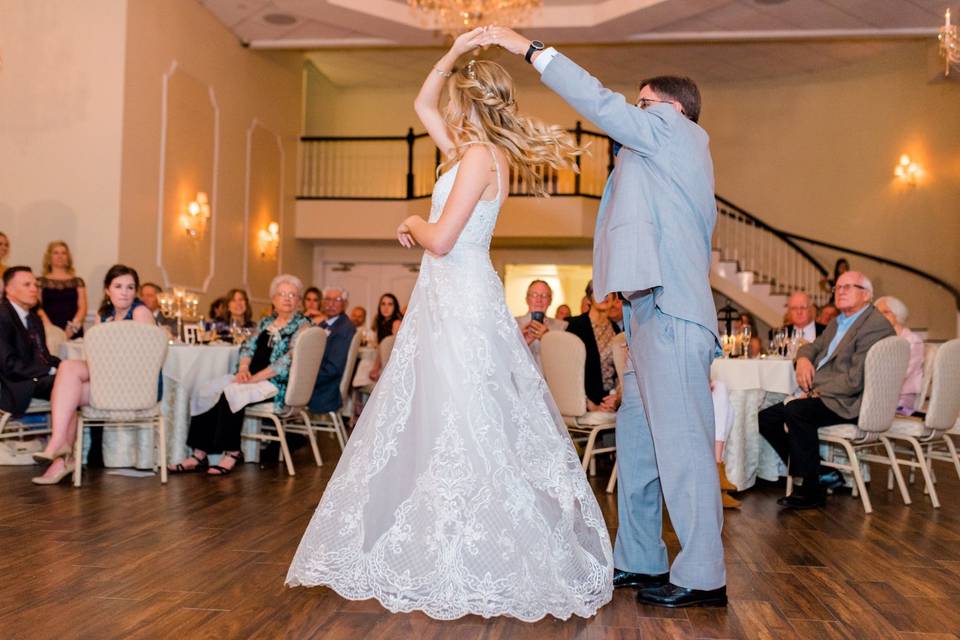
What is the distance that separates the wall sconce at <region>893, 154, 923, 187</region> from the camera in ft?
38.2

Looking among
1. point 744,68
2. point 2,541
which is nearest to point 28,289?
point 2,541

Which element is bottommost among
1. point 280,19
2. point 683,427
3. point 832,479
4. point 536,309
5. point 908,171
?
point 832,479

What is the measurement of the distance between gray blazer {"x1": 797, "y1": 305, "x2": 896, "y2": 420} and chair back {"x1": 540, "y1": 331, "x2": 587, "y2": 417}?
124cm

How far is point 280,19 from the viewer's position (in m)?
9.45

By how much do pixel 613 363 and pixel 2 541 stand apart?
350 cm

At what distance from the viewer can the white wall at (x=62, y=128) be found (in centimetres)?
752

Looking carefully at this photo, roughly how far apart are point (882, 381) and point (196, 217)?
6.83 meters

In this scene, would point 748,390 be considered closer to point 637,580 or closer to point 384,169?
point 637,580

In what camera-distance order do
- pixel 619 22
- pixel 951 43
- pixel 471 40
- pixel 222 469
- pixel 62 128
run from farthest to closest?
pixel 619 22 → pixel 62 128 → pixel 951 43 → pixel 222 469 → pixel 471 40

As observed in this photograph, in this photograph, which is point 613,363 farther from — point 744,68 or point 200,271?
point 744,68

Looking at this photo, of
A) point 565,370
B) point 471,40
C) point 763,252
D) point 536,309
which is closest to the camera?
point 471,40

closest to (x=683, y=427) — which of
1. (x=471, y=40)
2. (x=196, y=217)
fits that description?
(x=471, y=40)

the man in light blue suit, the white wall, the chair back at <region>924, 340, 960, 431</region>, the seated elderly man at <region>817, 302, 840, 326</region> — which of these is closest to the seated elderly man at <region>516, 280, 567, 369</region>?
the chair back at <region>924, 340, 960, 431</region>

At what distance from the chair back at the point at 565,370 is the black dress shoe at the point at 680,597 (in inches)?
85.1
